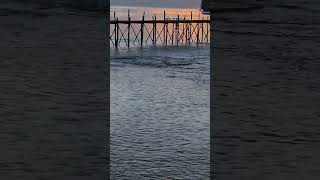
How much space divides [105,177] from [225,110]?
170 centimetres

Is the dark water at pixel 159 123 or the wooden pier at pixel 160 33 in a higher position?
the wooden pier at pixel 160 33

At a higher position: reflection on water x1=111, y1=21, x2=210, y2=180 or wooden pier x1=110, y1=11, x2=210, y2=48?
wooden pier x1=110, y1=11, x2=210, y2=48

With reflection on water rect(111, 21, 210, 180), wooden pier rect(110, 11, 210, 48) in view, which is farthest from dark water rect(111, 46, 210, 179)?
wooden pier rect(110, 11, 210, 48)

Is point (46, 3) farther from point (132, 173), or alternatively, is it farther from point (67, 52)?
point (132, 173)

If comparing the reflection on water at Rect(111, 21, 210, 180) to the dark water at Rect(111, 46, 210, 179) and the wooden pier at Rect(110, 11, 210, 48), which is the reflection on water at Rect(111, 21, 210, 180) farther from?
the wooden pier at Rect(110, 11, 210, 48)

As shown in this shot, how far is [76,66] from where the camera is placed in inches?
234

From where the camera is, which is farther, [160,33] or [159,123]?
[160,33]

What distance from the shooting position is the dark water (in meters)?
11.8

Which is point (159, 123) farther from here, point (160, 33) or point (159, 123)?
point (160, 33)

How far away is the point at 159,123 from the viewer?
1680 centimetres

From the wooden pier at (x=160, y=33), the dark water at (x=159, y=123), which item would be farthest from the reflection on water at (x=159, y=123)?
the wooden pier at (x=160, y=33)

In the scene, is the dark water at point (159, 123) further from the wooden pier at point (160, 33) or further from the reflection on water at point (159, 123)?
the wooden pier at point (160, 33)

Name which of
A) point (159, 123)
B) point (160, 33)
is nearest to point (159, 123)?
point (159, 123)

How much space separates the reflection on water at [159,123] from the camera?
38.5 ft
